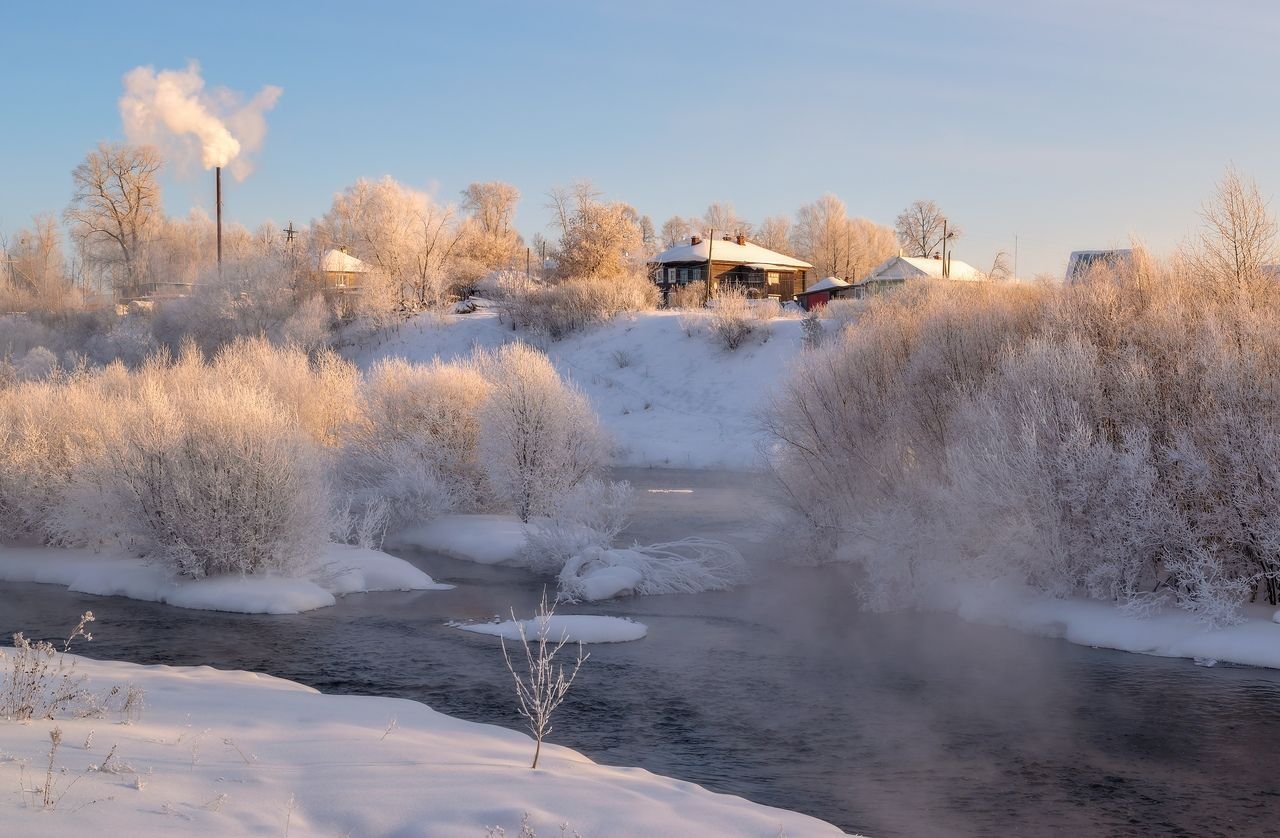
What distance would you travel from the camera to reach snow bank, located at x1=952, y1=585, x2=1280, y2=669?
48.2 feet

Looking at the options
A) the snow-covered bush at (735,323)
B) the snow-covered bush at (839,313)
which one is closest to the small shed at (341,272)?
the snow-covered bush at (735,323)

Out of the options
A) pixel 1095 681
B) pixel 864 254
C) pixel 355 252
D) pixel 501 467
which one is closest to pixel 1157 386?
pixel 1095 681

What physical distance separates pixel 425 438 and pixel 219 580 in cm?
855

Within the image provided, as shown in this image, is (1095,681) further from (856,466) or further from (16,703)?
(16,703)

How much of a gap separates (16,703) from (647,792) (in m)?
4.53

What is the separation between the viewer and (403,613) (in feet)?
56.1

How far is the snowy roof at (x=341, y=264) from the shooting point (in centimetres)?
5984

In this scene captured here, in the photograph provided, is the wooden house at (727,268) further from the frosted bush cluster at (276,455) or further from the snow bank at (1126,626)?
the snow bank at (1126,626)

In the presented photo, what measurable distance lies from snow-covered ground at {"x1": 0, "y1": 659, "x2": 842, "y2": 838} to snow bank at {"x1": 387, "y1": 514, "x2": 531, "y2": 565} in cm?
1177

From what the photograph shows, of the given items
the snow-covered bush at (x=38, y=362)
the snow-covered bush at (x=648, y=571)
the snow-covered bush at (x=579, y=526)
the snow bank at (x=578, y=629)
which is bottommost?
the snow bank at (x=578, y=629)

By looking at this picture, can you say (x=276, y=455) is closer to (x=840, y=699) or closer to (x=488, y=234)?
(x=840, y=699)

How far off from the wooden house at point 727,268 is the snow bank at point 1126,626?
52.8 metres

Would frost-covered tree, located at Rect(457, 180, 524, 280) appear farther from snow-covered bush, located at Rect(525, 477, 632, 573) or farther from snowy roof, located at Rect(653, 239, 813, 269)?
snow-covered bush, located at Rect(525, 477, 632, 573)

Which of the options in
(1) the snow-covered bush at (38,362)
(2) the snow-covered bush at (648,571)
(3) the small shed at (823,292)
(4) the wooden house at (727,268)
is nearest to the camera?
(2) the snow-covered bush at (648,571)
